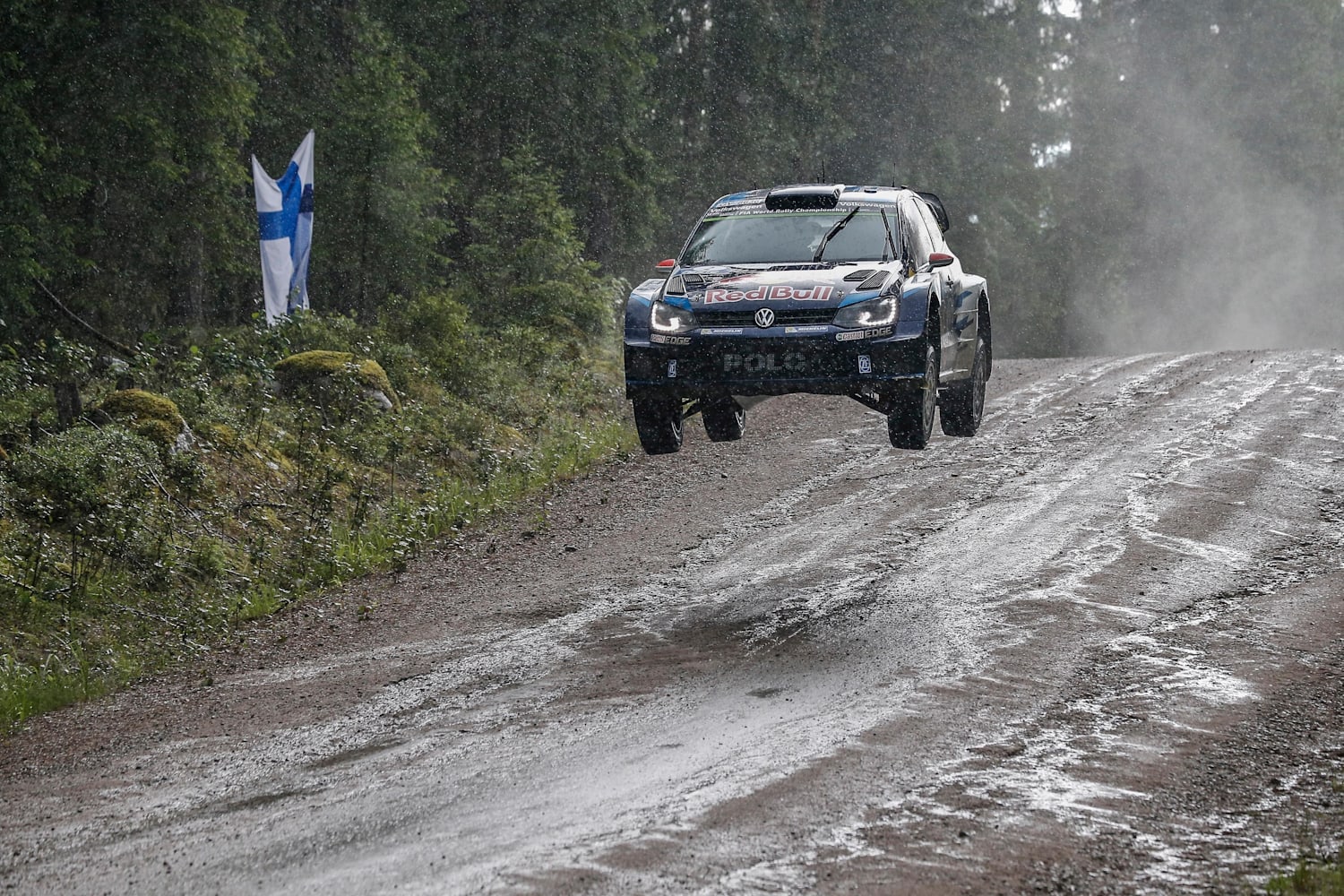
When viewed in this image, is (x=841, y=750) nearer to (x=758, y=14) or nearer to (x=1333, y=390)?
(x=1333, y=390)

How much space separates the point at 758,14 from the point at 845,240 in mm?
27093

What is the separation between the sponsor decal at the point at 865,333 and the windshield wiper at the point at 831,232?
4.42 ft

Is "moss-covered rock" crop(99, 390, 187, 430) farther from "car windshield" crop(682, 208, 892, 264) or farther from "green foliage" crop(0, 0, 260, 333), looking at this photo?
"green foliage" crop(0, 0, 260, 333)

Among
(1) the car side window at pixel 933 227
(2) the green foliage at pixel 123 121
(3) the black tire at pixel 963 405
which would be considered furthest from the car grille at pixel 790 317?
(2) the green foliage at pixel 123 121

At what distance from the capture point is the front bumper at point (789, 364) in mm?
8836

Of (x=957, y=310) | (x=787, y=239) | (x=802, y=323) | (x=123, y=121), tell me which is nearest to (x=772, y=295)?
(x=802, y=323)

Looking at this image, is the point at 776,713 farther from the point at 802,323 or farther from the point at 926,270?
the point at 926,270

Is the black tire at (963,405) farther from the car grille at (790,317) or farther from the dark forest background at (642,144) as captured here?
the car grille at (790,317)

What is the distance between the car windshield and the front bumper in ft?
4.33

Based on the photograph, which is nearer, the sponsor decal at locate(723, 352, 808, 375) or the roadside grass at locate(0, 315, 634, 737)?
the sponsor decal at locate(723, 352, 808, 375)

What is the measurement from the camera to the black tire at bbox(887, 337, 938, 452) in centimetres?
907

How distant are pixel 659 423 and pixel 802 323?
4.73 feet

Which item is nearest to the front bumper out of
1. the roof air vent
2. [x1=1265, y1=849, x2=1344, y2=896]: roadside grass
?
the roof air vent

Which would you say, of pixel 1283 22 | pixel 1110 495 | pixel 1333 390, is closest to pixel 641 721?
pixel 1110 495
